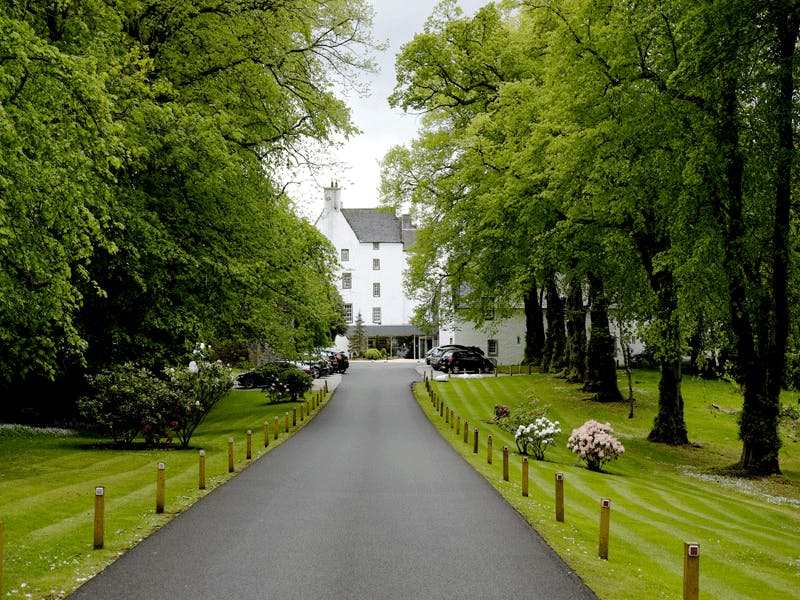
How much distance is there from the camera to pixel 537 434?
2205cm

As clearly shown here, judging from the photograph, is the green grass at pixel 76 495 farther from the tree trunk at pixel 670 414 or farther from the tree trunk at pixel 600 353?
the tree trunk at pixel 600 353

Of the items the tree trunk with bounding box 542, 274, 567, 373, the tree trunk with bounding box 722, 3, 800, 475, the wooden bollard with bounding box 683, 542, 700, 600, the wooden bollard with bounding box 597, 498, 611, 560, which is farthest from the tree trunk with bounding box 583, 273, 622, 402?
the wooden bollard with bounding box 683, 542, 700, 600

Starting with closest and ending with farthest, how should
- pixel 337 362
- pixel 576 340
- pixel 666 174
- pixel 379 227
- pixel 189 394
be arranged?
1. pixel 666 174
2. pixel 189 394
3. pixel 576 340
4. pixel 337 362
5. pixel 379 227

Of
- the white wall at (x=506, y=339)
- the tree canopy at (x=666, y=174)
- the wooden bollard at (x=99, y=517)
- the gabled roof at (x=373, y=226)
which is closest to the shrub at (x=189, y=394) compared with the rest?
the wooden bollard at (x=99, y=517)

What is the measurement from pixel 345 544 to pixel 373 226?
246 feet

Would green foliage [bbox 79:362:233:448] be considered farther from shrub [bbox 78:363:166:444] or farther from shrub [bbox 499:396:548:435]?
shrub [bbox 499:396:548:435]

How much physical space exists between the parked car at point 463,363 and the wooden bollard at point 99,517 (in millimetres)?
43865

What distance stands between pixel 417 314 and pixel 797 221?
29585mm

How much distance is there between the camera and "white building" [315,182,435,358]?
268 feet

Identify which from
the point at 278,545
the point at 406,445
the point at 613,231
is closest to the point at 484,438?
the point at 406,445

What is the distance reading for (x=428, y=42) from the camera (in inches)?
1454

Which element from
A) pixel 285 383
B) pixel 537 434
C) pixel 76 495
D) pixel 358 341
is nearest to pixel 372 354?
pixel 358 341

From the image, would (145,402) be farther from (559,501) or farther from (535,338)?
(535,338)

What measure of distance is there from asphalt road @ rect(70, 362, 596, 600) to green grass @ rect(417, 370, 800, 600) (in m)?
0.64
